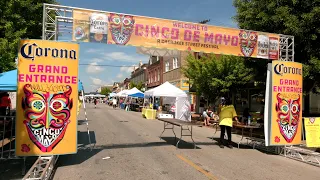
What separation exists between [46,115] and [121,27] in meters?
3.24

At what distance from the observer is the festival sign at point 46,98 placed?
21.8 ft

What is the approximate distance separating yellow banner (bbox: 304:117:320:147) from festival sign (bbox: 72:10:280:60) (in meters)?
2.50

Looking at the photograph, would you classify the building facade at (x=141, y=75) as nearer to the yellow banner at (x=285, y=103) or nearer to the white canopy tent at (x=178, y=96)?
the white canopy tent at (x=178, y=96)

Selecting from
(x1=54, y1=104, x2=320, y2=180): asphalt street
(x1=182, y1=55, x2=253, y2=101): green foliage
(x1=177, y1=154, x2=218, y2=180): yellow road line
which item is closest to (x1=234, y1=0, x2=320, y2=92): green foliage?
(x1=54, y1=104, x2=320, y2=180): asphalt street

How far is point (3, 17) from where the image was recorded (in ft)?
37.4

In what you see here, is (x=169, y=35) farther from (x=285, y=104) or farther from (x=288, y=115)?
(x=288, y=115)

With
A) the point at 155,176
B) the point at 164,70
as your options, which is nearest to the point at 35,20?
the point at 155,176

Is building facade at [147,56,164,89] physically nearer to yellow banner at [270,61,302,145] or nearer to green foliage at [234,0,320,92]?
green foliage at [234,0,320,92]

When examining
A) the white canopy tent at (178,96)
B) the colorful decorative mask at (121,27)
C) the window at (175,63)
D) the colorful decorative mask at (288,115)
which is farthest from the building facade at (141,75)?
the colorful decorative mask at (121,27)

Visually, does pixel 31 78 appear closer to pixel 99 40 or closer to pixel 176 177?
pixel 99 40

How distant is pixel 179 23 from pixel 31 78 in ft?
15.2

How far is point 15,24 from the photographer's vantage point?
39.4 ft

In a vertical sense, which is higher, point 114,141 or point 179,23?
point 179,23

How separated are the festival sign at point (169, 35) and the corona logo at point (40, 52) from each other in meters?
0.92
